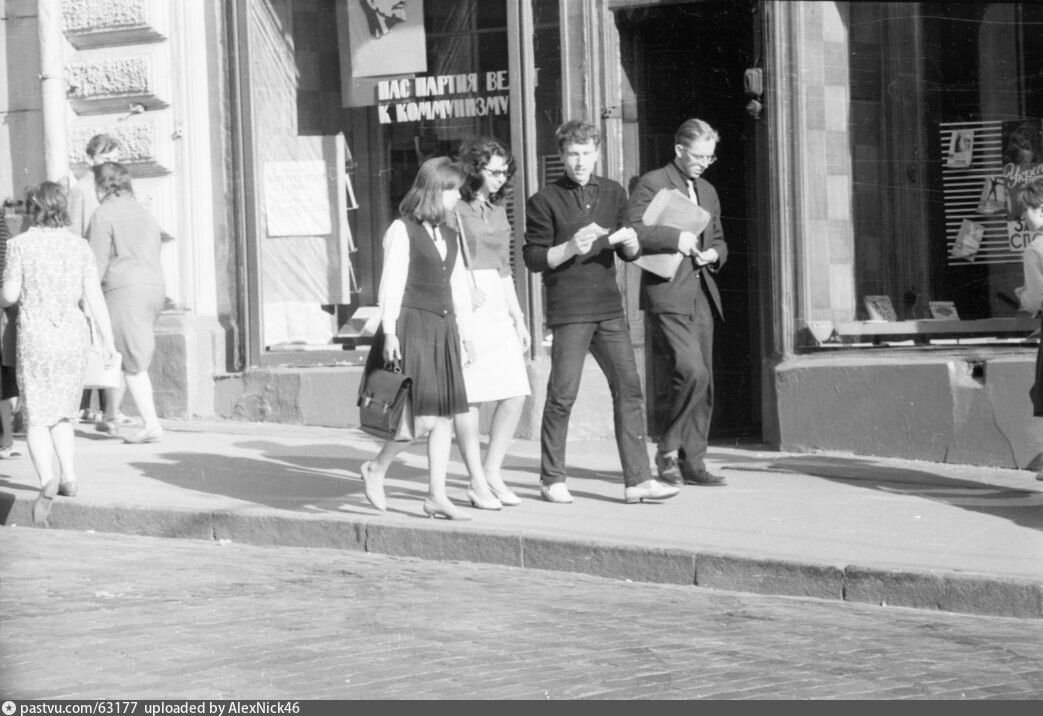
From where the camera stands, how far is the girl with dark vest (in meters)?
8.17

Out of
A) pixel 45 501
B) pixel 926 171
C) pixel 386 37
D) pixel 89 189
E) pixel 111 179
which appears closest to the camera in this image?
pixel 45 501

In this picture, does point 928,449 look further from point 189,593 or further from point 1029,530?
point 189,593

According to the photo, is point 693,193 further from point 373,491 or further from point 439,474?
point 373,491

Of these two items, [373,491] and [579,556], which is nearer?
[579,556]

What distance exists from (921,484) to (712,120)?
3308mm

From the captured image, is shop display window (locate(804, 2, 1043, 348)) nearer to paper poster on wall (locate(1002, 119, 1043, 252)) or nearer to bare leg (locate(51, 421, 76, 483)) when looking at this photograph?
paper poster on wall (locate(1002, 119, 1043, 252))

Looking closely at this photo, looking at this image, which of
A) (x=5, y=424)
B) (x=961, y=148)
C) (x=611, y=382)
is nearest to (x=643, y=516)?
(x=611, y=382)

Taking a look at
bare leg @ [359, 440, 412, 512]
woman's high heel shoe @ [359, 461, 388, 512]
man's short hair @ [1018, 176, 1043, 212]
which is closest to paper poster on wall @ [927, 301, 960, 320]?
man's short hair @ [1018, 176, 1043, 212]

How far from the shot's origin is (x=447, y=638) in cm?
597

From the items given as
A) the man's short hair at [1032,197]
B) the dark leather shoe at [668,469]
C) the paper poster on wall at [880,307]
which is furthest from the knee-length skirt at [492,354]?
the paper poster on wall at [880,307]

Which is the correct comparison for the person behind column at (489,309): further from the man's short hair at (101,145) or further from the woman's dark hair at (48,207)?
the man's short hair at (101,145)

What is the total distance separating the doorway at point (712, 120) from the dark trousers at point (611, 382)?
275 cm

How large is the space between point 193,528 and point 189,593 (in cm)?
A: 173

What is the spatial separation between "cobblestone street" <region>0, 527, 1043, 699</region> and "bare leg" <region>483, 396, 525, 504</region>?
1054mm
